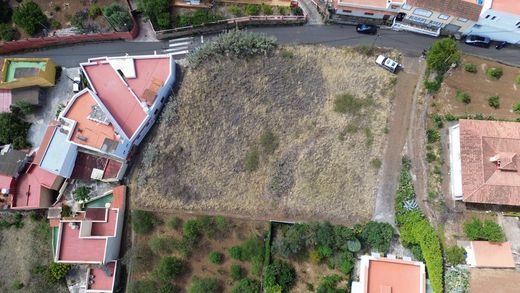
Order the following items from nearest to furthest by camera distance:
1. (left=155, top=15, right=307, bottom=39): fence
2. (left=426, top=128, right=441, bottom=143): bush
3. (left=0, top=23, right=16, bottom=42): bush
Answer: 1. (left=426, top=128, right=441, bottom=143): bush
2. (left=155, top=15, right=307, bottom=39): fence
3. (left=0, top=23, right=16, bottom=42): bush

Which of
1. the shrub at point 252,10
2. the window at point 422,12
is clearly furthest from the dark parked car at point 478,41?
the shrub at point 252,10

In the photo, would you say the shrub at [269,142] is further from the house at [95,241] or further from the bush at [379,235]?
the house at [95,241]

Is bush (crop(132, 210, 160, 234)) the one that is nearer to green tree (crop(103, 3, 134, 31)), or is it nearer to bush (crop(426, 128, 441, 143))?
green tree (crop(103, 3, 134, 31))

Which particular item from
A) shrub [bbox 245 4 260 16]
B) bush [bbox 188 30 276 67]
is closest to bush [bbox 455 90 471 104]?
bush [bbox 188 30 276 67]

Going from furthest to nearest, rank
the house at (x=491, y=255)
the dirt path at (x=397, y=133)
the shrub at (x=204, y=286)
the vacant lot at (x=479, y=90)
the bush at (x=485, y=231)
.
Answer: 1. the vacant lot at (x=479, y=90)
2. the dirt path at (x=397, y=133)
3. the shrub at (x=204, y=286)
4. the house at (x=491, y=255)
5. the bush at (x=485, y=231)

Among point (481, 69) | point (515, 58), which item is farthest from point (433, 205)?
point (515, 58)

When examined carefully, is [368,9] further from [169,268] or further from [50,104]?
[50,104]

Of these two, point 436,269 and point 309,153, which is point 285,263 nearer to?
point 309,153
